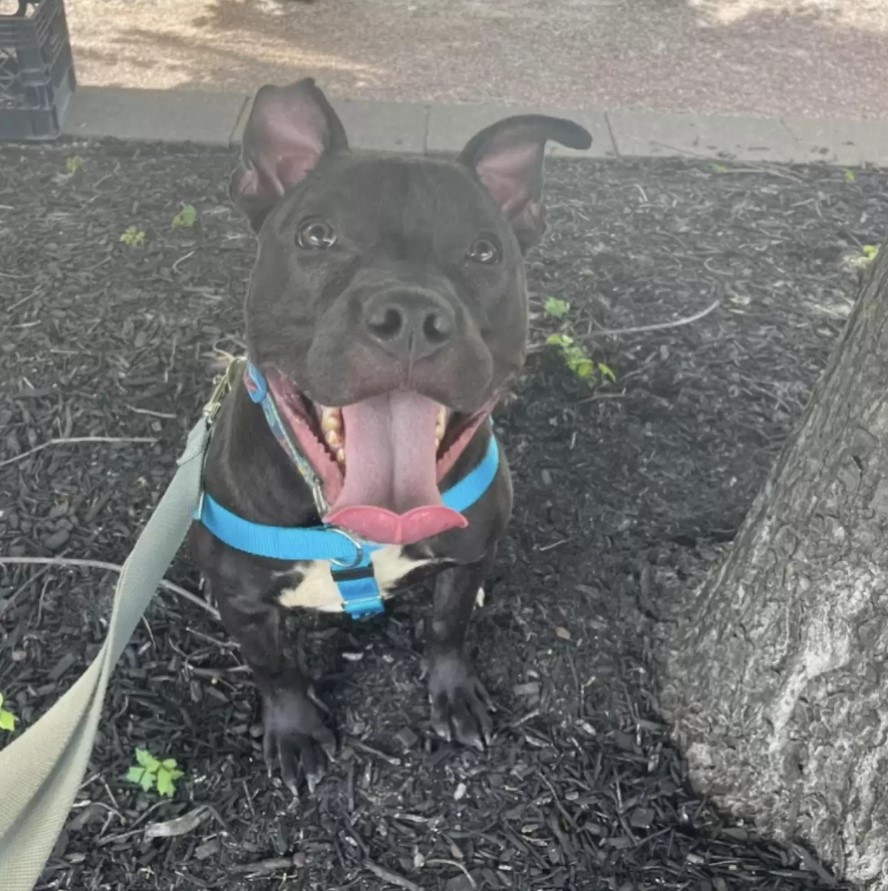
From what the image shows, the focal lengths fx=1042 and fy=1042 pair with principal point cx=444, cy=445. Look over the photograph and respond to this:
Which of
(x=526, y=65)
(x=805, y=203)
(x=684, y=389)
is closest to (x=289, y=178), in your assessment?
(x=684, y=389)

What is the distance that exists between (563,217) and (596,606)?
2.55 meters

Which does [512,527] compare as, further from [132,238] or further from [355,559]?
[132,238]

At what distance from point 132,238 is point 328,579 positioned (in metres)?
2.86

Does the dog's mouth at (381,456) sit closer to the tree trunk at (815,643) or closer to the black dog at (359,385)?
the black dog at (359,385)

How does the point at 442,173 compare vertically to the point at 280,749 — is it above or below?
above

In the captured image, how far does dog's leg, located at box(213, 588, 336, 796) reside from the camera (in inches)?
110

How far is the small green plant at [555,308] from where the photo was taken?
4.44 meters

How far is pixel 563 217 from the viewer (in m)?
5.21

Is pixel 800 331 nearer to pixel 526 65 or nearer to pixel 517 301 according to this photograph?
pixel 517 301

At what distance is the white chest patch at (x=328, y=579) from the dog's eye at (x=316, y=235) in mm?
739

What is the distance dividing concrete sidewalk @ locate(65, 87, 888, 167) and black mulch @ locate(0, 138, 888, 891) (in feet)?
0.82

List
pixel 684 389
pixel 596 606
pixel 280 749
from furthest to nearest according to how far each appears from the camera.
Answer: pixel 684 389
pixel 596 606
pixel 280 749

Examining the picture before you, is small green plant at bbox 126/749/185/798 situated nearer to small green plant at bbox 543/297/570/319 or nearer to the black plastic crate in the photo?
small green plant at bbox 543/297/570/319

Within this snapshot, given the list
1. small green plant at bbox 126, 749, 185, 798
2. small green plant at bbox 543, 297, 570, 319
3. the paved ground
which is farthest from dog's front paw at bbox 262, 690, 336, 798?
the paved ground
